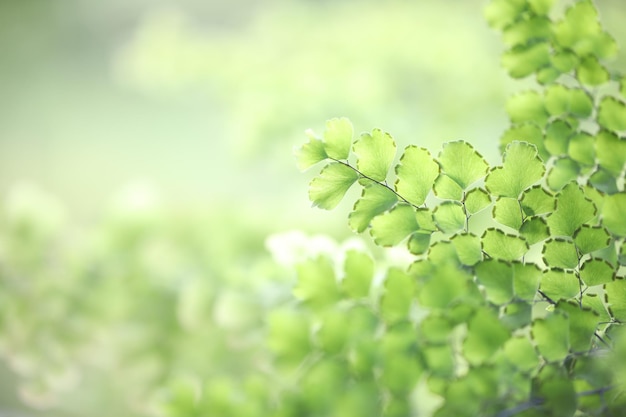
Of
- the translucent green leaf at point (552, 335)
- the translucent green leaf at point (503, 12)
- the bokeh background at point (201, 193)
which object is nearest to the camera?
the translucent green leaf at point (552, 335)

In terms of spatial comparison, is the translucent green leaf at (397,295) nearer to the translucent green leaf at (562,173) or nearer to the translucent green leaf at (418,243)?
the translucent green leaf at (418,243)

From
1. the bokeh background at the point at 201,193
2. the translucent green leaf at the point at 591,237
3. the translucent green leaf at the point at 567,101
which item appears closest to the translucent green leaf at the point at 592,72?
the translucent green leaf at the point at 567,101

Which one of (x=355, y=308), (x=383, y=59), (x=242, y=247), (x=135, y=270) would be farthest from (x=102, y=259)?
(x=383, y=59)

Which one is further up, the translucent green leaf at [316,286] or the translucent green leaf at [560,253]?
the translucent green leaf at [316,286]

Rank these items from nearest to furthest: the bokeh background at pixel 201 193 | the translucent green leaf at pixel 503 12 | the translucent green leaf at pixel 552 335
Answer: the translucent green leaf at pixel 552 335
the translucent green leaf at pixel 503 12
the bokeh background at pixel 201 193

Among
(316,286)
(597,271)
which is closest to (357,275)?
(316,286)

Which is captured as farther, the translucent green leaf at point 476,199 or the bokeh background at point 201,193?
the bokeh background at point 201,193

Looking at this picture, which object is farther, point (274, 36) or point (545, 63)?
point (274, 36)

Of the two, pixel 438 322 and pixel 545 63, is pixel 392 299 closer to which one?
pixel 438 322
